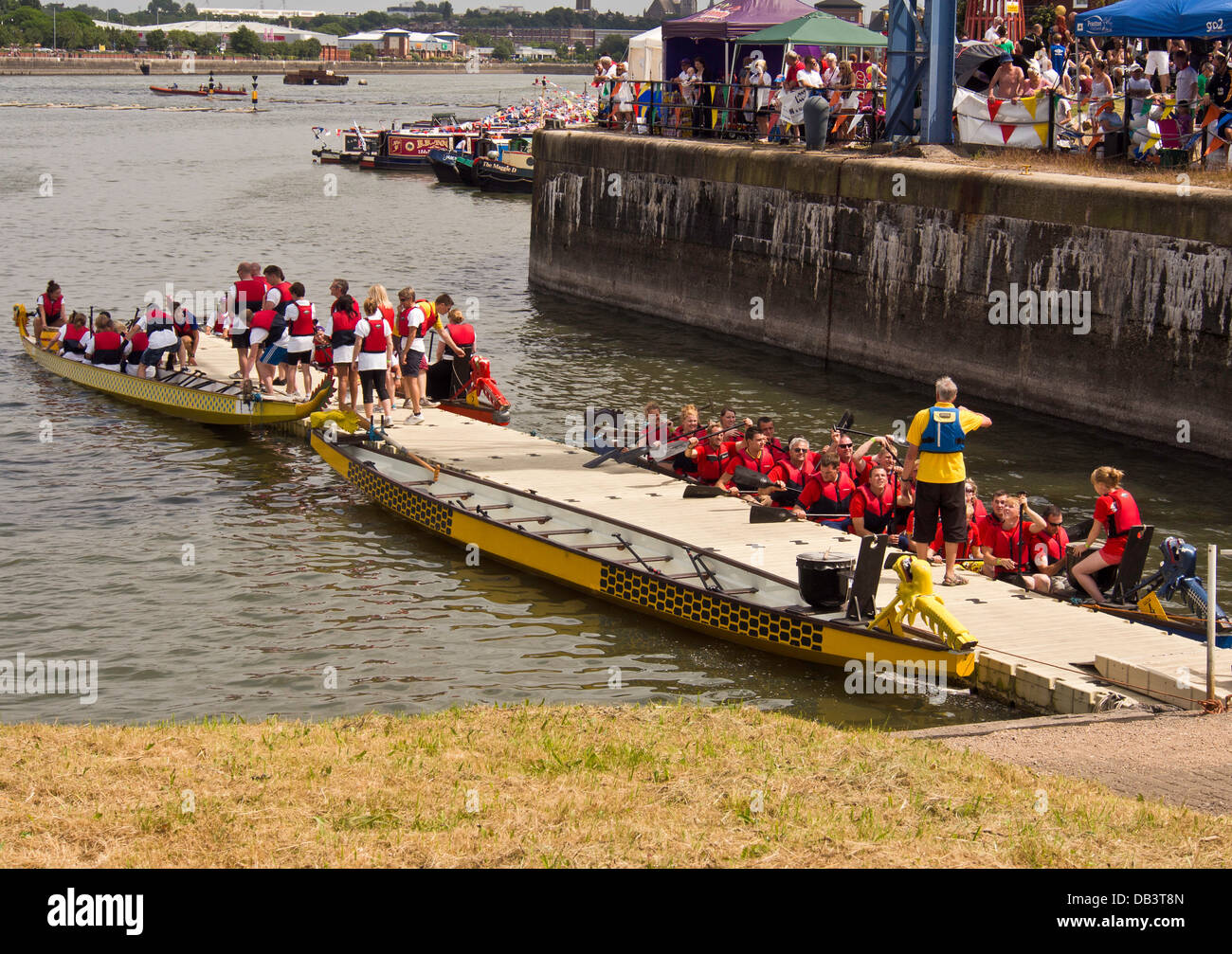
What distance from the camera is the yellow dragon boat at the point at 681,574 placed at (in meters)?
12.1

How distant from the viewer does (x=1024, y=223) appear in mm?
22828

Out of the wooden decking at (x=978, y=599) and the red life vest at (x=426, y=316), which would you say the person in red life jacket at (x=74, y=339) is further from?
the wooden decking at (x=978, y=599)

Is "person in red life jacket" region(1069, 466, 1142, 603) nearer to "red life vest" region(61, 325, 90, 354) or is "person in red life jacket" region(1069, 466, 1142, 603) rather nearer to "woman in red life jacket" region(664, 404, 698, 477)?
"woman in red life jacket" region(664, 404, 698, 477)

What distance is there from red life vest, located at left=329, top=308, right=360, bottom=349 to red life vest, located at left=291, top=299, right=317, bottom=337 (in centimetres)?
127

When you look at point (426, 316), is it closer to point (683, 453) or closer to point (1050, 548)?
point (683, 453)

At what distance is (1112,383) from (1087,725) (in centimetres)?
1237

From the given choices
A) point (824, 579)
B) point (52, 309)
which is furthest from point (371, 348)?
point (52, 309)

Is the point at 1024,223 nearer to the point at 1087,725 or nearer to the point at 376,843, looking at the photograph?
the point at 1087,725

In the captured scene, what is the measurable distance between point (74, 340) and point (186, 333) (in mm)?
2183

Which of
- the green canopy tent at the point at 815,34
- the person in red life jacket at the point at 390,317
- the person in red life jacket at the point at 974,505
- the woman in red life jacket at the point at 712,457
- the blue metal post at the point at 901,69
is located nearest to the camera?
the person in red life jacket at the point at 974,505

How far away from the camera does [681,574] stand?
14188 mm

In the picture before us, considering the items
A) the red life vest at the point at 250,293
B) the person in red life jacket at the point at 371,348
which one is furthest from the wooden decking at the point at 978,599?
the red life vest at the point at 250,293

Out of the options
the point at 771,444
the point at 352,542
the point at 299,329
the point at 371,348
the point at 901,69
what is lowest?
the point at 352,542

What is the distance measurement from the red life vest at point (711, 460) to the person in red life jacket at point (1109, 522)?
4890 millimetres
